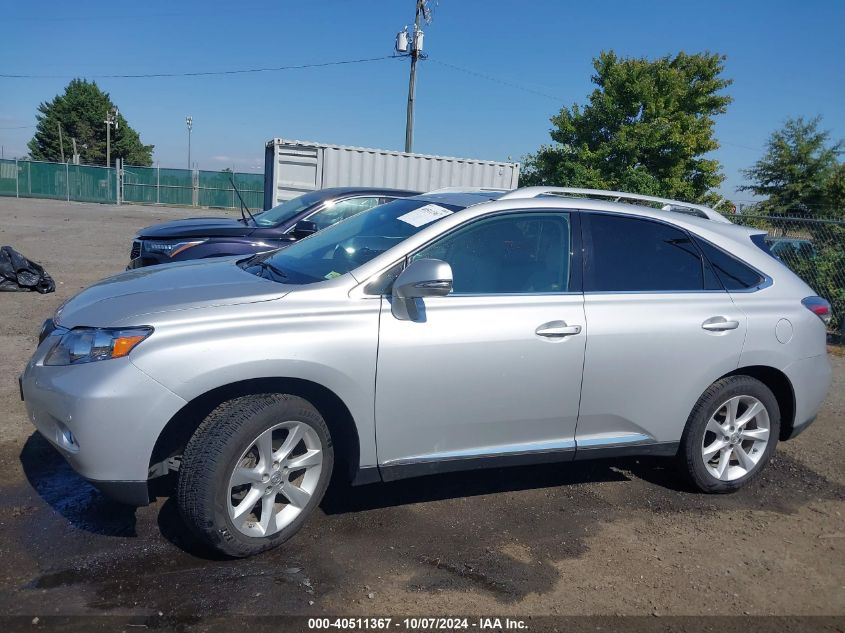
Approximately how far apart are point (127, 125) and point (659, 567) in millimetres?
75922

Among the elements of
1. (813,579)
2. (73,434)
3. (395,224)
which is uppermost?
(395,224)

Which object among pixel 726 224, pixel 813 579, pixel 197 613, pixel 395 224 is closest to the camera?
pixel 197 613

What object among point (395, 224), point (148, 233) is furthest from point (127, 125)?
point (395, 224)

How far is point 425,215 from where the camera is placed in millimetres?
4086

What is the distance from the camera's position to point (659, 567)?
3.64 meters

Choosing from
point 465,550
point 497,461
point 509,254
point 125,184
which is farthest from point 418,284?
point 125,184

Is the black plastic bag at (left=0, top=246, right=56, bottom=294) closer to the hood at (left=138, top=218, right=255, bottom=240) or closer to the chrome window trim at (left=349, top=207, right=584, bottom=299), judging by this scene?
the hood at (left=138, top=218, right=255, bottom=240)

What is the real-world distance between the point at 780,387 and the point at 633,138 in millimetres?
16703

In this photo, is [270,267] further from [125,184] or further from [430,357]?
[125,184]

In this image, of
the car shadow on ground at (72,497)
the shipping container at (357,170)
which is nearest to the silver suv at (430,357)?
the car shadow on ground at (72,497)

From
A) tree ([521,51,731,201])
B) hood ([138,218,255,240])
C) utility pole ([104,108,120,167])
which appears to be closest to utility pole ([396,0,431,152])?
tree ([521,51,731,201])

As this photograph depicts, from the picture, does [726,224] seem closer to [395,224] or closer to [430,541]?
[395,224]

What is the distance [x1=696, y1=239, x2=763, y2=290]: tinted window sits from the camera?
175 inches

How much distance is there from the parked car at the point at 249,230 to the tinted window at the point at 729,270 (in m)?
3.90
